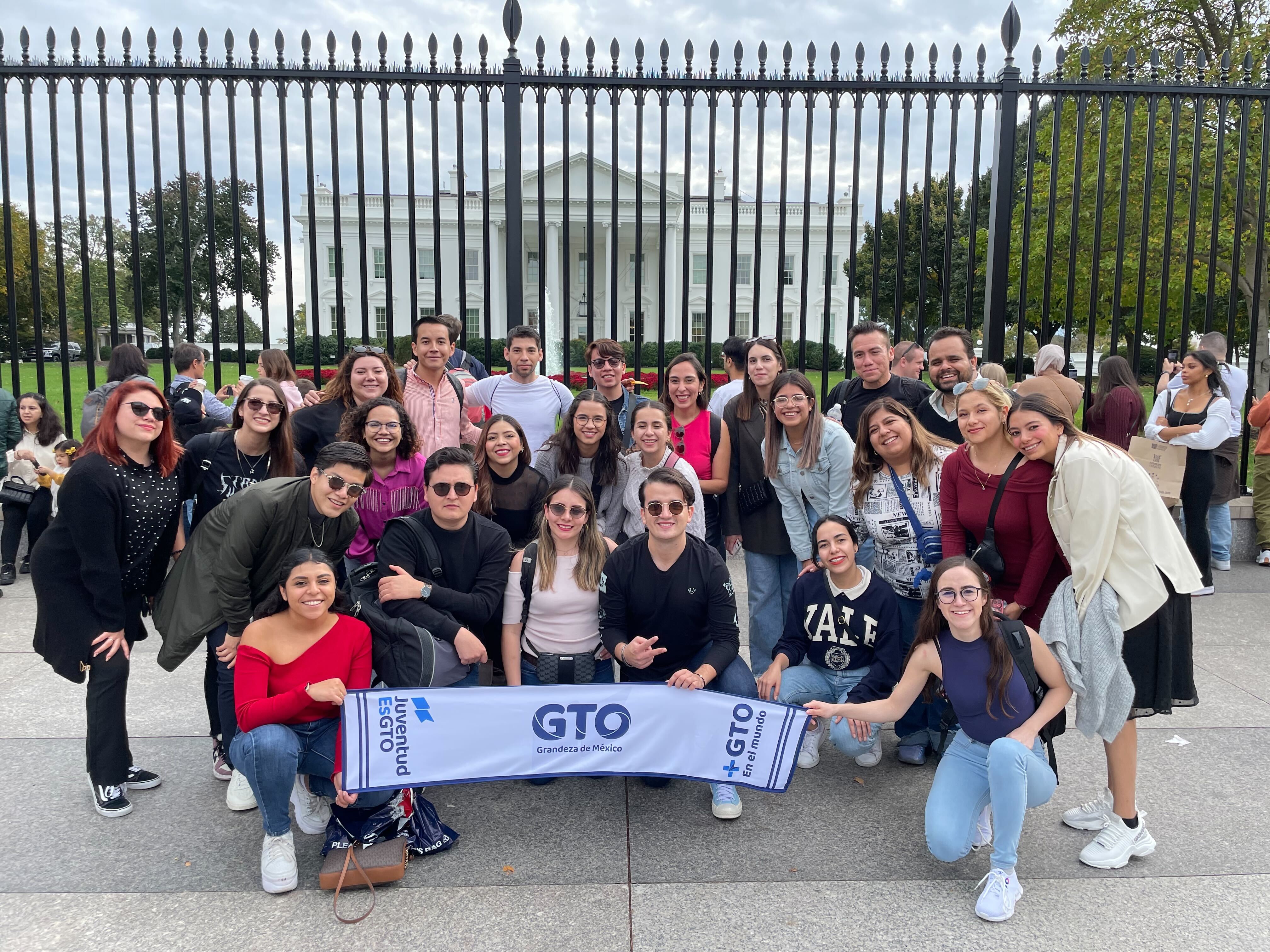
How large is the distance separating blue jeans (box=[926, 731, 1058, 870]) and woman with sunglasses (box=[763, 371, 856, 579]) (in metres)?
1.40

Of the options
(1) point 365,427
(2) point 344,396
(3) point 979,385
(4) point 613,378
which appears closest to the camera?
(3) point 979,385

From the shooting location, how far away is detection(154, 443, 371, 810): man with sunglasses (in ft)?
11.4

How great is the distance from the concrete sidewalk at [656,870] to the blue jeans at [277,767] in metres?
0.26

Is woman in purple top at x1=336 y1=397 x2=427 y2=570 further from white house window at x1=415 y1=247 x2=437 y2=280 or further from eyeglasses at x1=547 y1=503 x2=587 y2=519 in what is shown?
white house window at x1=415 y1=247 x2=437 y2=280

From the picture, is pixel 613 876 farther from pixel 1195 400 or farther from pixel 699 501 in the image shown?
pixel 1195 400

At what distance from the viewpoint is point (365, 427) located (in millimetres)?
4168

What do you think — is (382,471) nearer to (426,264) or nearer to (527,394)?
(527,394)

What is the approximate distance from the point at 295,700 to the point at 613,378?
264 centimetres

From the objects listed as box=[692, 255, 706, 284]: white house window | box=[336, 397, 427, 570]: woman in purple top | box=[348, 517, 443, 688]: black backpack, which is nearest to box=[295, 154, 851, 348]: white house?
box=[692, 255, 706, 284]: white house window

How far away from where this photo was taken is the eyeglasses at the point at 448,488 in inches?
150

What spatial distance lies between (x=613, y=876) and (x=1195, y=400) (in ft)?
20.0

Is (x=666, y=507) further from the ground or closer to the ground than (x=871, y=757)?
further from the ground

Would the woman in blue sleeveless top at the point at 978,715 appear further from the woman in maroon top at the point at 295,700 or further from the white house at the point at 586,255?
the white house at the point at 586,255

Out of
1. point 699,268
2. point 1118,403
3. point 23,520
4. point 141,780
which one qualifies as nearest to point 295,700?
point 141,780
